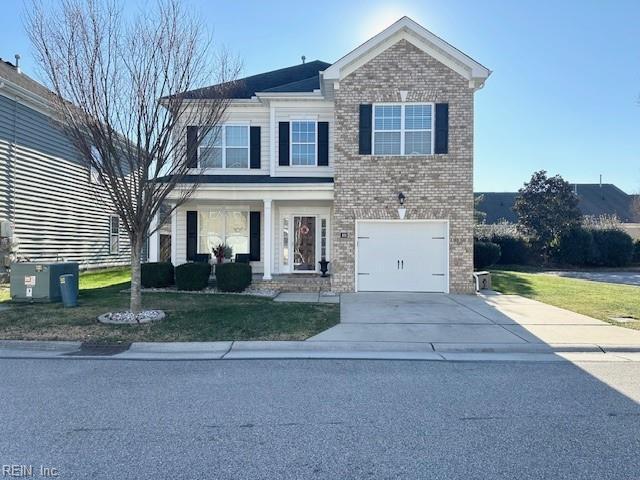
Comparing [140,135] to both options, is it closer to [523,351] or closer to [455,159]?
[523,351]

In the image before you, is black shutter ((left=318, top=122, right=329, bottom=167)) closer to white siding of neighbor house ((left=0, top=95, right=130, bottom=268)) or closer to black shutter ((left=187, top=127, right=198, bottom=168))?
black shutter ((left=187, top=127, right=198, bottom=168))

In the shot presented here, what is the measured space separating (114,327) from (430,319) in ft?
20.6

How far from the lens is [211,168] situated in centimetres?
1534

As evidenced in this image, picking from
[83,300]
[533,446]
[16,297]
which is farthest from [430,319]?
[16,297]

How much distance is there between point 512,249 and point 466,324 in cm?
2016

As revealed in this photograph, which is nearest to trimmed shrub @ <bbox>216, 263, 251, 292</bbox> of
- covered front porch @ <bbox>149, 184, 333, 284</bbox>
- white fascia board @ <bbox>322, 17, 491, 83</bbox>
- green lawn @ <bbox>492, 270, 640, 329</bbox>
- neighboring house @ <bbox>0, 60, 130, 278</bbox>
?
covered front porch @ <bbox>149, 184, 333, 284</bbox>

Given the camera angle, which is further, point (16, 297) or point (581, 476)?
point (16, 297)

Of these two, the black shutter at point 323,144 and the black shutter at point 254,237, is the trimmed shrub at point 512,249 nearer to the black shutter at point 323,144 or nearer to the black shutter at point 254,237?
the black shutter at point 323,144

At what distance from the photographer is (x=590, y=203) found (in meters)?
45.4

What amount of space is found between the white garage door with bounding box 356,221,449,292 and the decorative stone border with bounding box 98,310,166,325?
6.62 m

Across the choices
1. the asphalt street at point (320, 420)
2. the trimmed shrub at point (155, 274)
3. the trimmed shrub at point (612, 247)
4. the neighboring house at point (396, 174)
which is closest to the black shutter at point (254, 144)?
the neighboring house at point (396, 174)

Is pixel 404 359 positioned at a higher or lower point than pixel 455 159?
lower

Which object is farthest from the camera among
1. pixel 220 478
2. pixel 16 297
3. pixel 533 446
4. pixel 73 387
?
pixel 16 297

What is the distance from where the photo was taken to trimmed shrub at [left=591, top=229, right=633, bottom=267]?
27102 mm
